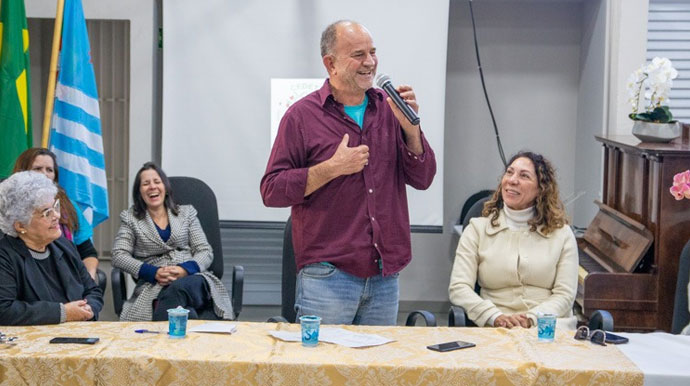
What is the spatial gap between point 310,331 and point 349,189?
54cm

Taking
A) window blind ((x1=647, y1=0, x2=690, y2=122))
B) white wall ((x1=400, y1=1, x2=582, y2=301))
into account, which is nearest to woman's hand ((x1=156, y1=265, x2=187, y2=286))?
white wall ((x1=400, y1=1, x2=582, y2=301))

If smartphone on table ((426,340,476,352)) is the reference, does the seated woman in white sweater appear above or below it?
above

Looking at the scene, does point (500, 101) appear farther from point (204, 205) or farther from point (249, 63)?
point (204, 205)

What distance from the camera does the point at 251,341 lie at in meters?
2.48

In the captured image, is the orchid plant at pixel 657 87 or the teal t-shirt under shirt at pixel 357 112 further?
the orchid plant at pixel 657 87

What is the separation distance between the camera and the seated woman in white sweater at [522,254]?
3.26 metres

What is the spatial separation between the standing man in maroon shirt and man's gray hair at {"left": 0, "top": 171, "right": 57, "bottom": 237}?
749 mm

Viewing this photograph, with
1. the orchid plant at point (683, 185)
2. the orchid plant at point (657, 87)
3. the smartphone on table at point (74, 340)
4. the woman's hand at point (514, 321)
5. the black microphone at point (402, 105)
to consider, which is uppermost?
the orchid plant at point (657, 87)

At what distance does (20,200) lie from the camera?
9.30 ft

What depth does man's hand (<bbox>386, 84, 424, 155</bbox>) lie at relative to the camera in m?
2.65

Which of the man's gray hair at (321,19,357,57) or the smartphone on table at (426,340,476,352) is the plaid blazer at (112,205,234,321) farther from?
the smartphone on table at (426,340,476,352)

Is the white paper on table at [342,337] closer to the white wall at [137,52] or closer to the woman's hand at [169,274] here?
the woman's hand at [169,274]

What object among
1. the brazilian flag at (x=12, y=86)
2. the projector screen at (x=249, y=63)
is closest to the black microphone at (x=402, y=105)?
the brazilian flag at (x=12, y=86)

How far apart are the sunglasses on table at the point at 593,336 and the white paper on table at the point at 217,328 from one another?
3.37ft
